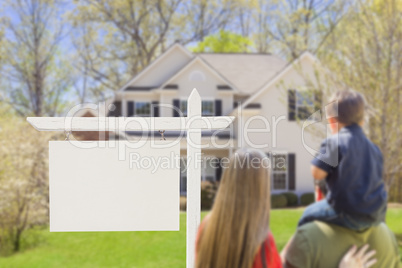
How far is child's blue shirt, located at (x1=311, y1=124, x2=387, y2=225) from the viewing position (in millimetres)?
2623

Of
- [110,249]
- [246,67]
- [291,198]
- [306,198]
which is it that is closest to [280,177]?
[291,198]

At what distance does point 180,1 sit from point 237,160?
26.3m

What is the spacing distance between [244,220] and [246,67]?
19.5m

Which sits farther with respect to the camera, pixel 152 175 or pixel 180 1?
pixel 180 1

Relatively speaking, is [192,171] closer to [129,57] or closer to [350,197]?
[350,197]

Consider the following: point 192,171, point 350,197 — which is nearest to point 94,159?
point 192,171

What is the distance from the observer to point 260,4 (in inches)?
1116

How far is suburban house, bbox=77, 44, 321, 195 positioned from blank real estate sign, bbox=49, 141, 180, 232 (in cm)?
1349

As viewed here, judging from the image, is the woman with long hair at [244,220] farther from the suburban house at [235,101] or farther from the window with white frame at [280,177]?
the window with white frame at [280,177]

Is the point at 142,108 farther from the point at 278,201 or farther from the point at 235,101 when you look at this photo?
the point at 278,201

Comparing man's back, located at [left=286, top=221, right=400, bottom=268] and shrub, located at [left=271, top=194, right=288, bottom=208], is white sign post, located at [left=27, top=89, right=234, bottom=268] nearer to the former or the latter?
man's back, located at [left=286, top=221, right=400, bottom=268]

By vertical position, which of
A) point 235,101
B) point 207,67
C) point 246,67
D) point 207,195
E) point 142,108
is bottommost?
point 207,195

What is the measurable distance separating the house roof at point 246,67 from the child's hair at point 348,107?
1725cm

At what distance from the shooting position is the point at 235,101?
66.5ft
